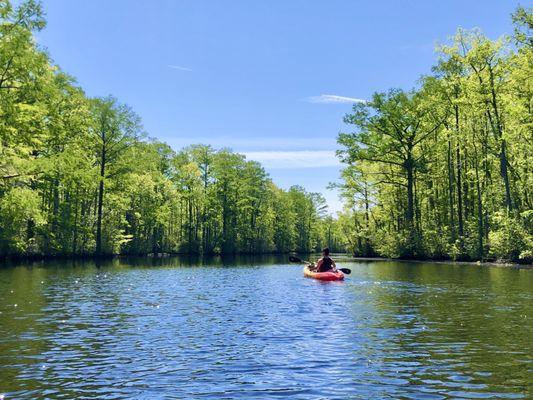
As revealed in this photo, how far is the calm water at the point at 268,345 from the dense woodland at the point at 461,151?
21.5m

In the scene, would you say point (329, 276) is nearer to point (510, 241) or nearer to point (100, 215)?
point (510, 241)

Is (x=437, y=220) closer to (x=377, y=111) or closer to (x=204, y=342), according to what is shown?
(x=377, y=111)

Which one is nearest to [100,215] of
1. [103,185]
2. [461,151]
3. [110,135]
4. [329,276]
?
[103,185]

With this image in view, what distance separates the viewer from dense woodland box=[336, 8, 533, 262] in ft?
125

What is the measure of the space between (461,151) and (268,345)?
46021 mm

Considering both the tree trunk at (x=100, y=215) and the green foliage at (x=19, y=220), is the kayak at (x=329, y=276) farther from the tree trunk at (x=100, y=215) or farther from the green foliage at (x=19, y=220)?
the tree trunk at (x=100, y=215)

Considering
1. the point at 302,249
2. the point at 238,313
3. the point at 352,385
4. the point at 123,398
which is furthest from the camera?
the point at 302,249

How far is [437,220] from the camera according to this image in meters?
59.3

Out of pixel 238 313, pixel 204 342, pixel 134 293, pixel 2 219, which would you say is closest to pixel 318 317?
pixel 238 313

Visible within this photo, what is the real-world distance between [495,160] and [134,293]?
122 ft

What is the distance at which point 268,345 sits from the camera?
11680mm

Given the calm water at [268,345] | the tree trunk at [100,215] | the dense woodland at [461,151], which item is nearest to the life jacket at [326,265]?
the calm water at [268,345]

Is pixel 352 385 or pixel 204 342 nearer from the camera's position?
pixel 352 385

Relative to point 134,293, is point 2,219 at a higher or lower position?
higher
